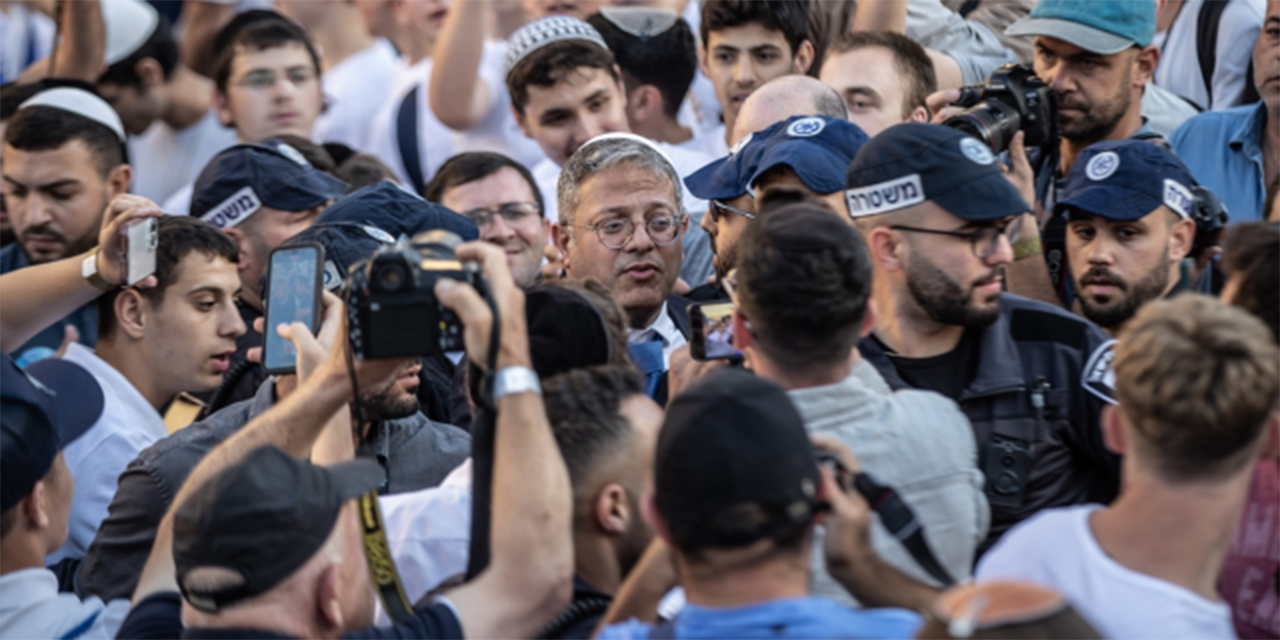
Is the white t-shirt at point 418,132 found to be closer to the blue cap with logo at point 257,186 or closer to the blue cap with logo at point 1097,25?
the blue cap with logo at point 257,186

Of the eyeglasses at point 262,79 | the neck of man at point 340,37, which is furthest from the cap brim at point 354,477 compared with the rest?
the neck of man at point 340,37

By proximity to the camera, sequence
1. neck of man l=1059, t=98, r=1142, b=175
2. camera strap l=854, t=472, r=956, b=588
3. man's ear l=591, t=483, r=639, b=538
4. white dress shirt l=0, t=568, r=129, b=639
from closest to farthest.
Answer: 1. camera strap l=854, t=472, r=956, b=588
2. man's ear l=591, t=483, r=639, b=538
3. white dress shirt l=0, t=568, r=129, b=639
4. neck of man l=1059, t=98, r=1142, b=175

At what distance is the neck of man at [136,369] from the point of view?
189 inches

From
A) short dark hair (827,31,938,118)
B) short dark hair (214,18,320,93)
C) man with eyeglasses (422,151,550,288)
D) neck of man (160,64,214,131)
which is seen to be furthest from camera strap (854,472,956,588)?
neck of man (160,64,214,131)

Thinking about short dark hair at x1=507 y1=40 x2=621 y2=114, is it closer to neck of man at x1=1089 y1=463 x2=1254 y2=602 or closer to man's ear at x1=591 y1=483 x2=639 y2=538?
man's ear at x1=591 y1=483 x2=639 y2=538

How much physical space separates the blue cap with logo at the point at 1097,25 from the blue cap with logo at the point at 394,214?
1.90 meters

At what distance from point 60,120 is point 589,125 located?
2150mm

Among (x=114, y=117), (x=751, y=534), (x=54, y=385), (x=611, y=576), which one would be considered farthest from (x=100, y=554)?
(x=114, y=117)

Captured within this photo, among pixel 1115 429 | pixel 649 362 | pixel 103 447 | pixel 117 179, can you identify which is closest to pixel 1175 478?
pixel 1115 429

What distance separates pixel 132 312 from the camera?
4.80 m

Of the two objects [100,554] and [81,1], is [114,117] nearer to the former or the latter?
[81,1]

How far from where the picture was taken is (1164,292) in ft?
13.6

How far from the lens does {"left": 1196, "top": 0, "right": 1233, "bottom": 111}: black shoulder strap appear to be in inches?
211

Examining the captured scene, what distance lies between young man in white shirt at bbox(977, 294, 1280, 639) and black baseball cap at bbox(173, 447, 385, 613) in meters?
1.19
